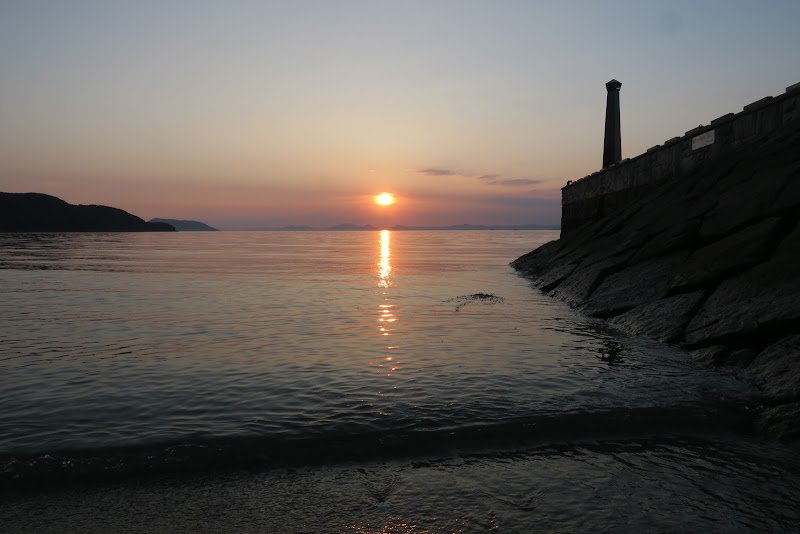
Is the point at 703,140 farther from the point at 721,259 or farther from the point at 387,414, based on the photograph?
the point at 387,414

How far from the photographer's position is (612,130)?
110 ft

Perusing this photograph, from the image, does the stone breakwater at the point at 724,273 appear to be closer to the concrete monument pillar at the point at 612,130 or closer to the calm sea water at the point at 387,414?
the calm sea water at the point at 387,414

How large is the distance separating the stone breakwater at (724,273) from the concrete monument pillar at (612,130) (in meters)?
16.8

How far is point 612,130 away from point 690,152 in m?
16.3

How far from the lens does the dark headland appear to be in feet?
23.4

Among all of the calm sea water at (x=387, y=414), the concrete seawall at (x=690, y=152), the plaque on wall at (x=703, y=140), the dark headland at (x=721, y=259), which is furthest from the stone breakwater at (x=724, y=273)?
the plaque on wall at (x=703, y=140)

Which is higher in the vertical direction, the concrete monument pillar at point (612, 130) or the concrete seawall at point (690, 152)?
the concrete monument pillar at point (612, 130)

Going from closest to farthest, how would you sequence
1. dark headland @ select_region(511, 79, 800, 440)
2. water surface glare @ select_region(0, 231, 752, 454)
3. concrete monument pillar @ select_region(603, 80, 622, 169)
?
water surface glare @ select_region(0, 231, 752, 454), dark headland @ select_region(511, 79, 800, 440), concrete monument pillar @ select_region(603, 80, 622, 169)

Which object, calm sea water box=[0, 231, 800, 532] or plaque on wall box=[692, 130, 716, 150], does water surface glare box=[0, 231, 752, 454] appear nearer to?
calm sea water box=[0, 231, 800, 532]

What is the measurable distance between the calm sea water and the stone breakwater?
0.54 meters

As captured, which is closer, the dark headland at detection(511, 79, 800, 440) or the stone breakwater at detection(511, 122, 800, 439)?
the stone breakwater at detection(511, 122, 800, 439)

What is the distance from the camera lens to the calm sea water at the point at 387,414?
417cm

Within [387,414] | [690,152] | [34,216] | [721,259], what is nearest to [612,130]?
[690,152]

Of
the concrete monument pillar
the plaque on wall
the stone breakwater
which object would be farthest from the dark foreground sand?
the concrete monument pillar
